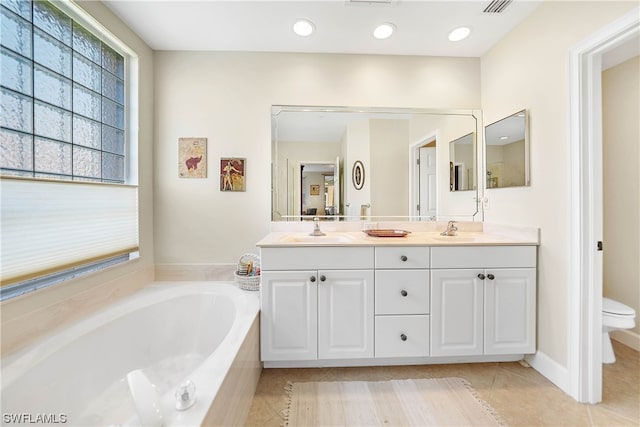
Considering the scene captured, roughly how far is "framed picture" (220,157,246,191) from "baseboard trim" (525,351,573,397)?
2.42 m

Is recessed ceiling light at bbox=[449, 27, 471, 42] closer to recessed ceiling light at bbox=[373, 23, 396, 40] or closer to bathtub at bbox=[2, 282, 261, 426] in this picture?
recessed ceiling light at bbox=[373, 23, 396, 40]

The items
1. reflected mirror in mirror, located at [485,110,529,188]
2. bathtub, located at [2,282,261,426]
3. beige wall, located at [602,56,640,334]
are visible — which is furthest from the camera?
beige wall, located at [602,56,640,334]

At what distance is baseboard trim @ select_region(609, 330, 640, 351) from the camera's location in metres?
A: 2.01

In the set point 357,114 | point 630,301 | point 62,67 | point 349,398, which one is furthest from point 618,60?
point 62,67

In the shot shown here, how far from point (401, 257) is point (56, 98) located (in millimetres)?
2187

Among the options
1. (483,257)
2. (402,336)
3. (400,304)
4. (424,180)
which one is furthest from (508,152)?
(402,336)

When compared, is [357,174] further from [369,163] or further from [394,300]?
[394,300]

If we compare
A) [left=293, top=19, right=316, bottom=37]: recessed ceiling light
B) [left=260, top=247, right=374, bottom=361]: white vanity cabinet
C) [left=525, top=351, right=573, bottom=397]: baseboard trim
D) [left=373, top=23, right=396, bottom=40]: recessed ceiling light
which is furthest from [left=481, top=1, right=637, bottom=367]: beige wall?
[left=293, top=19, right=316, bottom=37]: recessed ceiling light

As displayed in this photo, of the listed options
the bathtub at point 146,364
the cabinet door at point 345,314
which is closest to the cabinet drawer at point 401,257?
the cabinet door at point 345,314

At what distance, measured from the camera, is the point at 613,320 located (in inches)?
66.6

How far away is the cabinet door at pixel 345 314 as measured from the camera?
168cm

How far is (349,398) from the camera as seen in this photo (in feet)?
4.98

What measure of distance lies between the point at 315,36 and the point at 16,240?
213 cm

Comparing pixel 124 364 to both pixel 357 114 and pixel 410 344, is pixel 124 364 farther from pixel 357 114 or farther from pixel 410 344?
pixel 357 114
